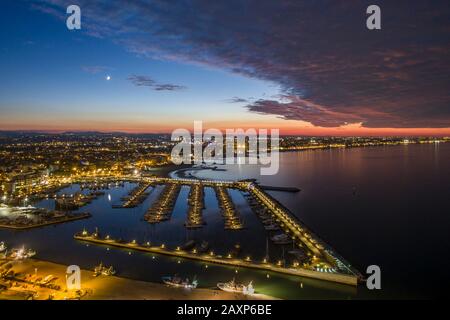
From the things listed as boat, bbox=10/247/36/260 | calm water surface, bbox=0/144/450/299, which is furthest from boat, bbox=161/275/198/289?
boat, bbox=10/247/36/260

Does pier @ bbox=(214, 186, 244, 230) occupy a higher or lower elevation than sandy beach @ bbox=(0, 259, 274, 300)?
higher

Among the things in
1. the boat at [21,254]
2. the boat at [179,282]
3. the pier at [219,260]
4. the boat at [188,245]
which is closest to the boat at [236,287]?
the boat at [179,282]

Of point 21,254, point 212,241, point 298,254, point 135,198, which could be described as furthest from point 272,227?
point 135,198

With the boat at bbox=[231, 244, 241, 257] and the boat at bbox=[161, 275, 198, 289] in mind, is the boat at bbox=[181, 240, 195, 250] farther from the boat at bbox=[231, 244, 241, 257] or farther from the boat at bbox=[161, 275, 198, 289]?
the boat at bbox=[161, 275, 198, 289]

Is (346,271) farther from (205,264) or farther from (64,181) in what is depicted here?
(64,181)

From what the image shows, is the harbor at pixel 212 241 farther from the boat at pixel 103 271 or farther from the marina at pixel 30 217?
the marina at pixel 30 217

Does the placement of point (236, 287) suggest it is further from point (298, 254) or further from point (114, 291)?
point (298, 254)
